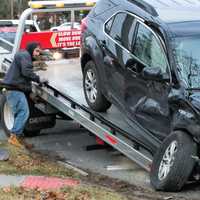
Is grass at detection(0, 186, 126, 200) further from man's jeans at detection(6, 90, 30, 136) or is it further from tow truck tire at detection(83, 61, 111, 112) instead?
man's jeans at detection(6, 90, 30, 136)

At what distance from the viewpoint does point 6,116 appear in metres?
11.4

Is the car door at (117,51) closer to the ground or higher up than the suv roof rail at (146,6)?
closer to the ground

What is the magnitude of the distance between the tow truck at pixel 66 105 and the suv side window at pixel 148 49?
0.95 meters

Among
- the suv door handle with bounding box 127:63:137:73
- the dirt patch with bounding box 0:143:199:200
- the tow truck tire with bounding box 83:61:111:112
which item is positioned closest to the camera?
the dirt patch with bounding box 0:143:199:200

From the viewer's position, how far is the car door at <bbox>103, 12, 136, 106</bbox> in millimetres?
8656

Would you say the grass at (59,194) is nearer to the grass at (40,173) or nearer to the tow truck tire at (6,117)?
the grass at (40,173)

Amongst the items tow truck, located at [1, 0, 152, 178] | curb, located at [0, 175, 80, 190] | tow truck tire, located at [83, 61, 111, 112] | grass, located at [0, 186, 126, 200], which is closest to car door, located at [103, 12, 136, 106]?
tow truck tire, located at [83, 61, 111, 112]

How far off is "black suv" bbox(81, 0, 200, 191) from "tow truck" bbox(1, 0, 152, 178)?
0.19 m

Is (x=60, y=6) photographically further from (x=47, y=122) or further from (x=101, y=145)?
(x=101, y=145)

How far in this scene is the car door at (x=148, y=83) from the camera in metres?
7.76

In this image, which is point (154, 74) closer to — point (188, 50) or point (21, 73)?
point (188, 50)

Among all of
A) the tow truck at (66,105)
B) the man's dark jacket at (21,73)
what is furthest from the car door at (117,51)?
the man's dark jacket at (21,73)

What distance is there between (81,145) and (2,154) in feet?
6.92

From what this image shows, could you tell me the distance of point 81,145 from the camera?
1105cm
